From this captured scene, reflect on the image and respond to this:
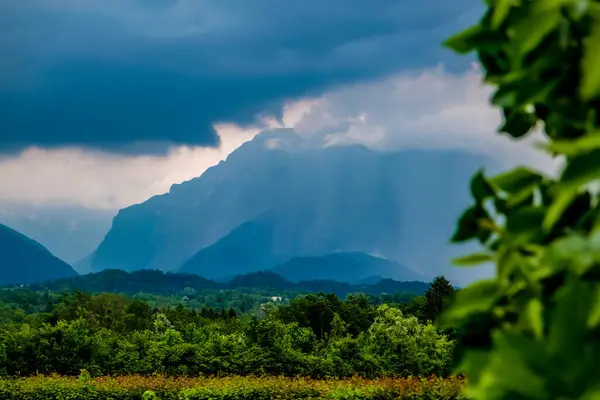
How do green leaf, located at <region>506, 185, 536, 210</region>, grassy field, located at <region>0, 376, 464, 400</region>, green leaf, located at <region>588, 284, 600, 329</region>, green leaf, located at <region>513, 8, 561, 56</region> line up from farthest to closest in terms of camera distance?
grassy field, located at <region>0, 376, 464, 400</region>
green leaf, located at <region>506, 185, 536, 210</region>
green leaf, located at <region>513, 8, 561, 56</region>
green leaf, located at <region>588, 284, 600, 329</region>

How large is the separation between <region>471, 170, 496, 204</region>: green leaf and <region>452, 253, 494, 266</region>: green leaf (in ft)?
0.24

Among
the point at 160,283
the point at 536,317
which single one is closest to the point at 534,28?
the point at 536,317

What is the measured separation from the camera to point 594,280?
717 millimetres

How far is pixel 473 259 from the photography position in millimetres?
917

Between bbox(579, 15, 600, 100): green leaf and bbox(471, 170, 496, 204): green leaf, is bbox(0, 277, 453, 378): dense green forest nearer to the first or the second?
bbox(471, 170, 496, 204): green leaf

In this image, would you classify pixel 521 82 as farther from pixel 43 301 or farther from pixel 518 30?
pixel 43 301

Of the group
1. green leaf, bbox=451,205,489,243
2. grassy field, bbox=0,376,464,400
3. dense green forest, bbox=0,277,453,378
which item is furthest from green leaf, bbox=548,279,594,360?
dense green forest, bbox=0,277,453,378

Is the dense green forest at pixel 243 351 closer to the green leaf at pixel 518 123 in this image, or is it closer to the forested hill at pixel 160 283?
the green leaf at pixel 518 123

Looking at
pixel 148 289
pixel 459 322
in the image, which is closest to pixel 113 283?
pixel 148 289

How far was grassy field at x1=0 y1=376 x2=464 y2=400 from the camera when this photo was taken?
9875mm

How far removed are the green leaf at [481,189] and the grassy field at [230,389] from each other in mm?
9260

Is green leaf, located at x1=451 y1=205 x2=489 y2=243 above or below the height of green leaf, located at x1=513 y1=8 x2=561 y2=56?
below

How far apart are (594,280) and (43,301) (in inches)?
3030

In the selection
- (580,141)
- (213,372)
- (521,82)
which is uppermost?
(521,82)
